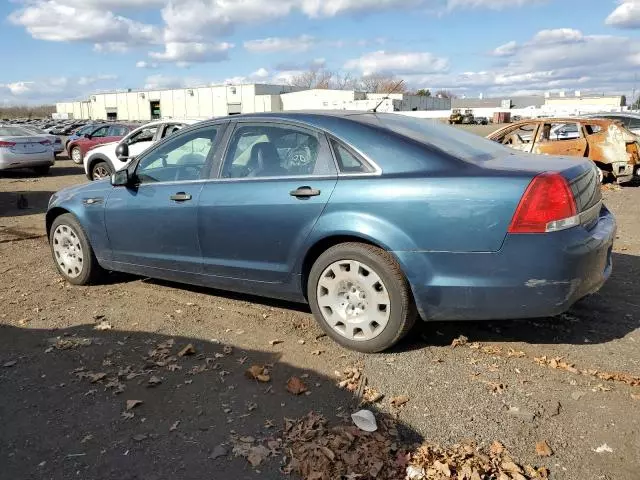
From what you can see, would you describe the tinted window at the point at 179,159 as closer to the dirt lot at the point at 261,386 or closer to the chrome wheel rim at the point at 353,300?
the dirt lot at the point at 261,386

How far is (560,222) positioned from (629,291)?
2.20 m

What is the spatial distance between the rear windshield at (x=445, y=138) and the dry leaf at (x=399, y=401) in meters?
1.59

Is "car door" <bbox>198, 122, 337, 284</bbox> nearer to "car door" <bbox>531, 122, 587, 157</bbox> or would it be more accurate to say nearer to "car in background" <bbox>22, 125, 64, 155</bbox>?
"car door" <bbox>531, 122, 587, 157</bbox>

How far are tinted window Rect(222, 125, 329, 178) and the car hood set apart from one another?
4.97ft

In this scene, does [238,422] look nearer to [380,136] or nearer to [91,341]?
[91,341]

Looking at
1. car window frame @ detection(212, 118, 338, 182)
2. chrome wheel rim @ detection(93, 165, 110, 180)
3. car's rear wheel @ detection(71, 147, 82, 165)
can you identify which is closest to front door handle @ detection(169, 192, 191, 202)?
car window frame @ detection(212, 118, 338, 182)

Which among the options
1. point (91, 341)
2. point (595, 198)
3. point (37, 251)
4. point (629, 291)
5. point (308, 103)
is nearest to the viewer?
point (595, 198)

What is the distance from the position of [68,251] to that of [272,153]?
8.78 feet

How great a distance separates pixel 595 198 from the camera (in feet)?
12.8

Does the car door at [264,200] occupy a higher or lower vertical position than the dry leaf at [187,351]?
higher

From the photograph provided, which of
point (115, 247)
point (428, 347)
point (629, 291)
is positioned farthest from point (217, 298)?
point (629, 291)

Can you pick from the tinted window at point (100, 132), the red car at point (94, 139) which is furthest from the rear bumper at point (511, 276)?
the tinted window at point (100, 132)

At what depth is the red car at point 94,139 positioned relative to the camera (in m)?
20.3

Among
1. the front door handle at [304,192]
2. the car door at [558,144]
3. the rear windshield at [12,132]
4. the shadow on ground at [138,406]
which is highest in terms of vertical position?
the rear windshield at [12,132]
